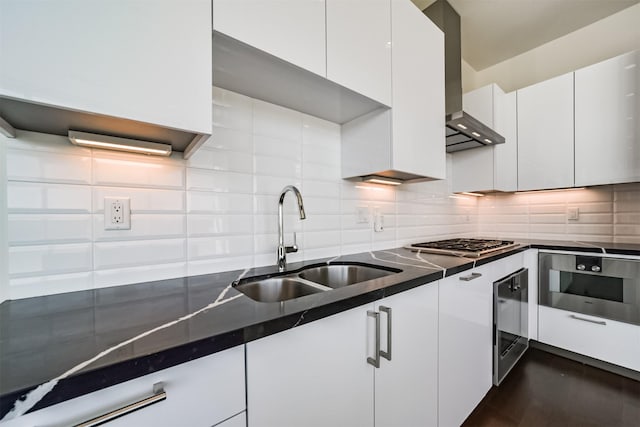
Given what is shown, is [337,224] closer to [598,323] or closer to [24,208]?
[24,208]

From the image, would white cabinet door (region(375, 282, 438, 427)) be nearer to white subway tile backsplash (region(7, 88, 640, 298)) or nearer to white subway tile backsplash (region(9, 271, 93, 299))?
white subway tile backsplash (region(7, 88, 640, 298))

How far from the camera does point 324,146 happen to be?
1.47 meters

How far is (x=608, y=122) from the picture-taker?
1891mm

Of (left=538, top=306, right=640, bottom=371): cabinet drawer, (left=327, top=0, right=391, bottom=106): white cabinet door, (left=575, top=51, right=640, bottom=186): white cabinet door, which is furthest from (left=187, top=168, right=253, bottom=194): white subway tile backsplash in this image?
(left=575, top=51, right=640, bottom=186): white cabinet door

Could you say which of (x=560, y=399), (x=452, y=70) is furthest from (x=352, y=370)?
(x=452, y=70)

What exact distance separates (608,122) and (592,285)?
1.18 metres

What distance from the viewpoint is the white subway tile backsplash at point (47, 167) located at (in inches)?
29.8

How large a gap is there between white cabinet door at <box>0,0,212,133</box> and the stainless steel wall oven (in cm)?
251

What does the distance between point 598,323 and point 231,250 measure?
8.08 ft

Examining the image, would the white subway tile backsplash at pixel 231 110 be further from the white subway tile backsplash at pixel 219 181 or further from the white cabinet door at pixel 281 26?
the white cabinet door at pixel 281 26

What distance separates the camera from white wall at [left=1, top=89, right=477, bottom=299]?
30.6 inches

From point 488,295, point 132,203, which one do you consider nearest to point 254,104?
point 132,203

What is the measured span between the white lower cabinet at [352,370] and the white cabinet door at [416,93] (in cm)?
73

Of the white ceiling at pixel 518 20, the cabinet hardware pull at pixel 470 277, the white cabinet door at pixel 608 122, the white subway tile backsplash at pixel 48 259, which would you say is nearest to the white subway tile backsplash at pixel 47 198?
the white subway tile backsplash at pixel 48 259
